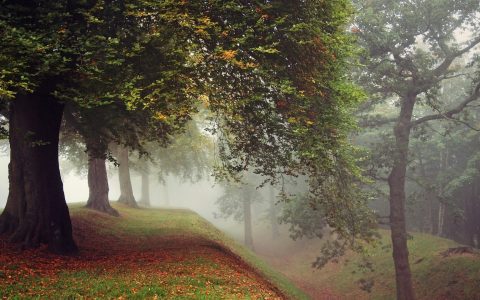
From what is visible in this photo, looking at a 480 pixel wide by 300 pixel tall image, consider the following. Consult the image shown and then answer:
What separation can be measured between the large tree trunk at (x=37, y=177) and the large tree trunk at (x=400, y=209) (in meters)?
16.3

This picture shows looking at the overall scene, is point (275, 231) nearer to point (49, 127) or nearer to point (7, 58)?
point (49, 127)

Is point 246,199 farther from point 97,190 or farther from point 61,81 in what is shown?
point 61,81

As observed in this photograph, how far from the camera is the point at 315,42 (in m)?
13.2

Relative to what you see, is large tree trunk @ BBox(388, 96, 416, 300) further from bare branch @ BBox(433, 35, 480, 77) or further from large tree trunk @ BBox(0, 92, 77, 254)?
large tree trunk @ BBox(0, 92, 77, 254)

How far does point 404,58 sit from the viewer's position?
22219 millimetres

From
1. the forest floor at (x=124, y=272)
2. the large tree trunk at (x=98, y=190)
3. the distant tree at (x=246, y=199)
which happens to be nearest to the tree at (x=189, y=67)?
the forest floor at (x=124, y=272)

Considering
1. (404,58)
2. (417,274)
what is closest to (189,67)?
(404,58)

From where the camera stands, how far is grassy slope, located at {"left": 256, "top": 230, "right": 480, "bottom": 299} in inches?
831

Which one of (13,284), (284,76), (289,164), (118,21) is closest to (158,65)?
(118,21)

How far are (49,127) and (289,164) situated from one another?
358 inches

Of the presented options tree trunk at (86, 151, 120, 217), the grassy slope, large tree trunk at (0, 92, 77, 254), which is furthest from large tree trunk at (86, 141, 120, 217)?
the grassy slope

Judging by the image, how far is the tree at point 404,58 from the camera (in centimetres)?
2116

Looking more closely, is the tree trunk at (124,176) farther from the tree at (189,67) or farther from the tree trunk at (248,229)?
the tree at (189,67)

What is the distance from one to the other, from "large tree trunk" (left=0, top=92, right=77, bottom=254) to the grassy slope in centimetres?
1277
